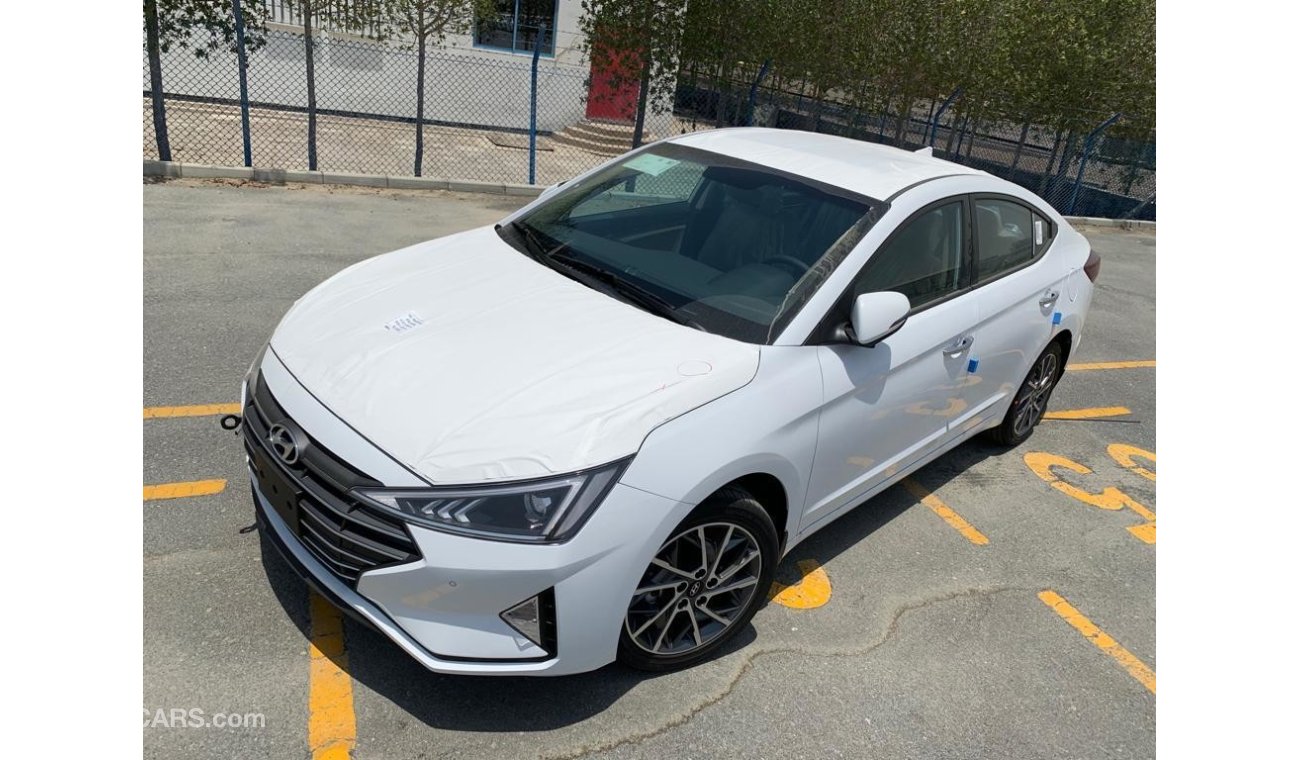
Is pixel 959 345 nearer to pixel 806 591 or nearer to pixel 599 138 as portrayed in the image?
pixel 806 591

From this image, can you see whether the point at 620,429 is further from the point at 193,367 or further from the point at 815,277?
the point at 193,367

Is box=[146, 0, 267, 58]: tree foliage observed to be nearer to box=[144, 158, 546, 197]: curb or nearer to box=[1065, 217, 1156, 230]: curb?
box=[144, 158, 546, 197]: curb

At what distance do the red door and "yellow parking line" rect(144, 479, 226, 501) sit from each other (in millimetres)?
9603

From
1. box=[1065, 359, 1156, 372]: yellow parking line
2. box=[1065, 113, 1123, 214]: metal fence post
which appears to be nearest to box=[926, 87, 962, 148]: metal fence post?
box=[1065, 113, 1123, 214]: metal fence post

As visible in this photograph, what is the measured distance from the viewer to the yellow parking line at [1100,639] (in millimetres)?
3516

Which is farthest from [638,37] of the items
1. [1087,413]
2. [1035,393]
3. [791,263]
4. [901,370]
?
[901,370]

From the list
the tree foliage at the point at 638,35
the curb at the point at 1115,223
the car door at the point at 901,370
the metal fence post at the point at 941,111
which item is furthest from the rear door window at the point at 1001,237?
the curb at the point at 1115,223

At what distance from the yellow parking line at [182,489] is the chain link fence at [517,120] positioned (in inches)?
381

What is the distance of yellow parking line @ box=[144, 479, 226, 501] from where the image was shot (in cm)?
375

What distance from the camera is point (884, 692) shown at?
3168 millimetres

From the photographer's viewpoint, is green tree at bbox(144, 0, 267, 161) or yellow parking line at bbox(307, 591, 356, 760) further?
green tree at bbox(144, 0, 267, 161)

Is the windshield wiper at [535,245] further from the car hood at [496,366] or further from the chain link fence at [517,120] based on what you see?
the chain link fence at [517,120]

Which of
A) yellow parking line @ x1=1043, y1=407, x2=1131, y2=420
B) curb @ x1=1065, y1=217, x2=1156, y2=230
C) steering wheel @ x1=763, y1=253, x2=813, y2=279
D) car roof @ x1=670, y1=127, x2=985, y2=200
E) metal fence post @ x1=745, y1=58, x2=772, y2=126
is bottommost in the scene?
yellow parking line @ x1=1043, y1=407, x2=1131, y2=420

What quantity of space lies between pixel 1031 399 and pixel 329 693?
4228 millimetres
